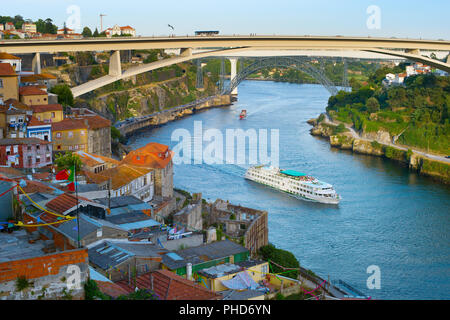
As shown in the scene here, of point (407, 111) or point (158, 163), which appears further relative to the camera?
point (407, 111)

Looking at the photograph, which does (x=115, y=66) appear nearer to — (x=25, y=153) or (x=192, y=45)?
(x=192, y=45)

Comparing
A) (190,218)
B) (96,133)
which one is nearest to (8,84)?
(96,133)

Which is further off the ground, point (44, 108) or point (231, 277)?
point (44, 108)

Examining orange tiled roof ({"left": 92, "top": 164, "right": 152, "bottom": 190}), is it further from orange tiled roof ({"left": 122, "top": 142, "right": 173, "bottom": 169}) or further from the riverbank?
the riverbank

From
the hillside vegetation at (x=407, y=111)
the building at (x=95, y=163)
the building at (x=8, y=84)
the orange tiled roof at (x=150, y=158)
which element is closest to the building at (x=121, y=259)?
the building at (x=95, y=163)

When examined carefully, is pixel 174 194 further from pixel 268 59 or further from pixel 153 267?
pixel 268 59
